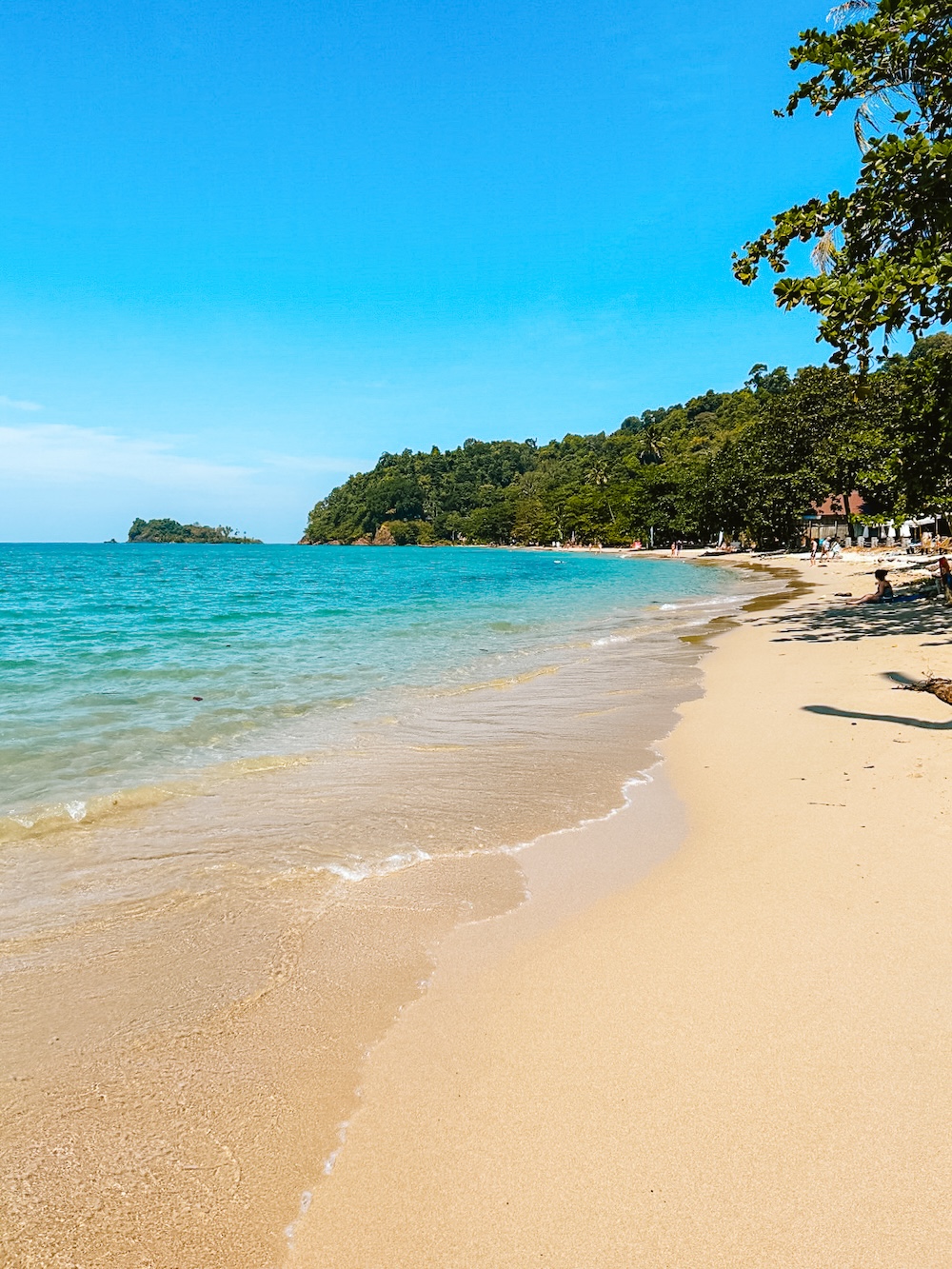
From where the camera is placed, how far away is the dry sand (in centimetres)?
221

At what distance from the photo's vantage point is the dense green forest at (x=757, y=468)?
15.4m

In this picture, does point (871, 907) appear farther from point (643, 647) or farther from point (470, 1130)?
A: point (643, 647)

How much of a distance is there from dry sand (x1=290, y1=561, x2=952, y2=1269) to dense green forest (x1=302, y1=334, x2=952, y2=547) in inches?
401

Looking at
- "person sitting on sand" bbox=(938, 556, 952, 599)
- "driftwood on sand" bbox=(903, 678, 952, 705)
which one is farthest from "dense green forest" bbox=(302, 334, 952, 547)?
"driftwood on sand" bbox=(903, 678, 952, 705)

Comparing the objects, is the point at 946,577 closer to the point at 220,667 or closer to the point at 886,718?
the point at 886,718

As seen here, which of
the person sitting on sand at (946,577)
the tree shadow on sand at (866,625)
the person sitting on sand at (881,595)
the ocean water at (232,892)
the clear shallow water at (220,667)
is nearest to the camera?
the ocean water at (232,892)

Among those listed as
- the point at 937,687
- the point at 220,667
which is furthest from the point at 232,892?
the point at 220,667

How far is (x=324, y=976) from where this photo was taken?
3.75m

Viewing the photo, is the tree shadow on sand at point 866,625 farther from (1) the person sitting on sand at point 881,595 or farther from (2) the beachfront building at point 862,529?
(2) the beachfront building at point 862,529

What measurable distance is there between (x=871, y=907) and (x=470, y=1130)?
265cm

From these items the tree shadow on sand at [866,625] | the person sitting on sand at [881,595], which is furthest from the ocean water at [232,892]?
the person sitting on sand at [881,595]

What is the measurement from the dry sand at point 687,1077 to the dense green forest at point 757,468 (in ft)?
33.4

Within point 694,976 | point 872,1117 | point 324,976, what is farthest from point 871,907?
point 324,976

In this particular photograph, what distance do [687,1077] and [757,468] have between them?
64.6 metres
